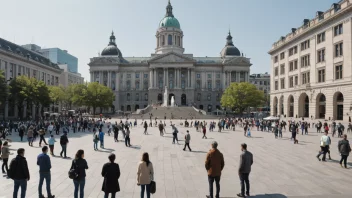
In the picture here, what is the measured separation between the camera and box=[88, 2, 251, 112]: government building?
11694 cm

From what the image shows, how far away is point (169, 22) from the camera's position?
126188 mm

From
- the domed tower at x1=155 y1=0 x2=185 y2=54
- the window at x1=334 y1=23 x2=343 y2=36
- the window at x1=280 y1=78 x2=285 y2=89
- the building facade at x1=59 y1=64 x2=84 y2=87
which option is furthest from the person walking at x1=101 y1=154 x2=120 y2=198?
the building facade at x1=59 y1=64 x2=84 y2=87

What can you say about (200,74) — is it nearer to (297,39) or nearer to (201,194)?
(297,39)

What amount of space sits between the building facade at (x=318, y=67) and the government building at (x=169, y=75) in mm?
47497

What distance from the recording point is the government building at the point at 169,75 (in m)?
117

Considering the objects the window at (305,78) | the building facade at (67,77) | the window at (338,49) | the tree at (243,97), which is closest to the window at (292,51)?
the window at (305,78)

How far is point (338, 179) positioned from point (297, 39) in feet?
184

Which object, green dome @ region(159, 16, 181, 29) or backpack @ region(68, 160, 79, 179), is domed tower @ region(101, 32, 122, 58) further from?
backpack @ region(68, 160, 79, 179)

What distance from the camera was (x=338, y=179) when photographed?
1312 cm

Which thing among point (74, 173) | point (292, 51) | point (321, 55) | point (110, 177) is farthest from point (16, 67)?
point (110, 177)

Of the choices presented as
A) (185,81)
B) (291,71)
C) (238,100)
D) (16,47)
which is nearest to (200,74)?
(185,81)

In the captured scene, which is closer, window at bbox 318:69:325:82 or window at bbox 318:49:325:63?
window at bbox 318:49:325:63

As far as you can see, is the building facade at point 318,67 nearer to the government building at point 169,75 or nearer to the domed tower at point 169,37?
the government building at point 169,75

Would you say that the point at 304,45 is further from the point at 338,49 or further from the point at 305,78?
the point at 338,49
